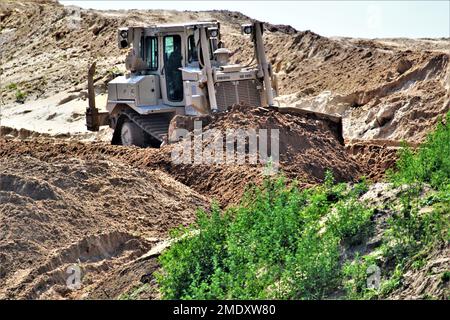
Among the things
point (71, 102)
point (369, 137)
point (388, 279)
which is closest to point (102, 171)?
point (388, 279)

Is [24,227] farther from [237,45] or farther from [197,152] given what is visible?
[237,45]

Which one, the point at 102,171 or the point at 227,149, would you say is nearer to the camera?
the point at 102,171

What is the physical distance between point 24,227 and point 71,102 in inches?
871

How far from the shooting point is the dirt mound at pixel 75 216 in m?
13.9

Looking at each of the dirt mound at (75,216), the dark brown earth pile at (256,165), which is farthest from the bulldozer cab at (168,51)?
the dirt mound at (75,216)

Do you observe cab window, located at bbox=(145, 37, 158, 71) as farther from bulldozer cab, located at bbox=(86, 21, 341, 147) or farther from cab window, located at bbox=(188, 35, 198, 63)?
cab window, located at bbox=(188, 35, 198, 63)

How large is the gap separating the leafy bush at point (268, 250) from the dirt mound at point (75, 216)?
5.30 ft

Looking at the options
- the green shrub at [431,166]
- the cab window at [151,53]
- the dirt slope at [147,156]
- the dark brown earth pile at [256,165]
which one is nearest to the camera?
the green shrub at [431,166]

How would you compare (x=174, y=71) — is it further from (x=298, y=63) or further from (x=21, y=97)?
(x=21, y=97)

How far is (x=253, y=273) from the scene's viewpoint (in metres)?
11.4

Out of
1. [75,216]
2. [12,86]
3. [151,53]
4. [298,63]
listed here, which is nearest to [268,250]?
[75,216]

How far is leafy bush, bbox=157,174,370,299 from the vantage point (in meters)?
11.0

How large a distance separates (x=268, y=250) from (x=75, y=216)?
4.19 meters

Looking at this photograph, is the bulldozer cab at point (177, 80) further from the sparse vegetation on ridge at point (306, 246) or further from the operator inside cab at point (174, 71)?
the sparse vegetation on ridge at point (306, 246)
